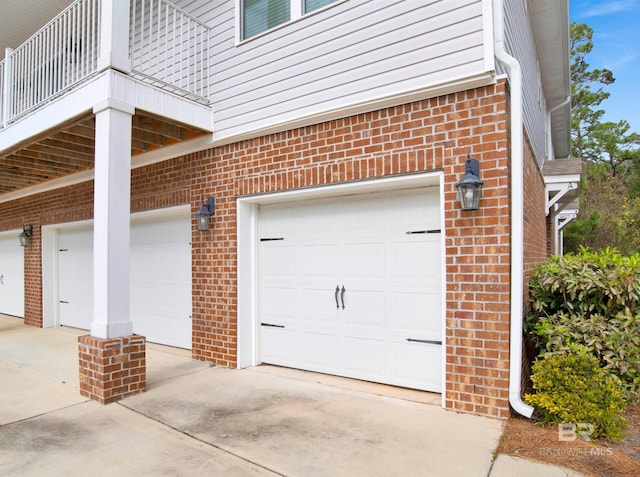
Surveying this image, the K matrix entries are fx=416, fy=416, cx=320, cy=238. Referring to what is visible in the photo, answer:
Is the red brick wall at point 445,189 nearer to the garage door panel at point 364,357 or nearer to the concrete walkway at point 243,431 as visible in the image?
the concrete walkway at point 243,431

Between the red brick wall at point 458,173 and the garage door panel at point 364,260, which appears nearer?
the red brick wall at point 458,173

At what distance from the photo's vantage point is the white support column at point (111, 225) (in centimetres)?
422

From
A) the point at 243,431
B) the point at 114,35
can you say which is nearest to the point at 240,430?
the point at 243,431

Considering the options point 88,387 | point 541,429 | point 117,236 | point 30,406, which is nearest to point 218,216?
point 117,236

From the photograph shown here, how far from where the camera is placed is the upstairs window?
15.7ft

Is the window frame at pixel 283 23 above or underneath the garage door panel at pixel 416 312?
above

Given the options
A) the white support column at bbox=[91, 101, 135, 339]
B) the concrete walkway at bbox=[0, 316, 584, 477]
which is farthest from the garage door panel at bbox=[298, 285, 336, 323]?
the white support column at bbox=[91, 101, 135, 339]

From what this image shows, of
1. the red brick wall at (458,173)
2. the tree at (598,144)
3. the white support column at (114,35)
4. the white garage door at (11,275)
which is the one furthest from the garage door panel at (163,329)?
the tree at (598,144)

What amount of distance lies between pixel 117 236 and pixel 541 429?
4.26 meters

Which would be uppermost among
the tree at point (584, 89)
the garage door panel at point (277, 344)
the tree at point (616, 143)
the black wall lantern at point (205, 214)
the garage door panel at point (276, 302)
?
the tree at point (584, 89)

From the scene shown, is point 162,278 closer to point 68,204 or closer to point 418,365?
point 68,204

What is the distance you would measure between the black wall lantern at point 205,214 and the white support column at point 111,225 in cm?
115

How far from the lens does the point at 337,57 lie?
14.6 ft

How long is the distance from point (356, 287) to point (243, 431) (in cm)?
192
